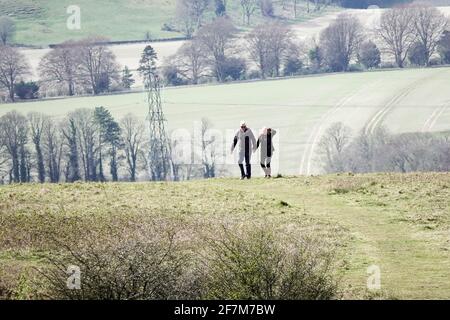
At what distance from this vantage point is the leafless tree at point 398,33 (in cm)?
16424

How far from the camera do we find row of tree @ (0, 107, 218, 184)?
351ft

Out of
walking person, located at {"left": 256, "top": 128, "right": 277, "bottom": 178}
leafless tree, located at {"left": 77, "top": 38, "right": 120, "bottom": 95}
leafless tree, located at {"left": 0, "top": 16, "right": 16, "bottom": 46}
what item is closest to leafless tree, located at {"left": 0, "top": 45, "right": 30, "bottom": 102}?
leafless tree, located at {"left": 77, "top": 38, "right": 120, "bottom": 95}

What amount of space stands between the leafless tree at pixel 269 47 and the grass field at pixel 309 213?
131 m

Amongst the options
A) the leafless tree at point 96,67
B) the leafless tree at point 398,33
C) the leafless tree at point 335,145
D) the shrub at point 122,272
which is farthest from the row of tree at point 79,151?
the shrub at point 122,272

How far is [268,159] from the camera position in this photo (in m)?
38.5

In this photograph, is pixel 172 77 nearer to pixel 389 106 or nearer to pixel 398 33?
pixel 398 33

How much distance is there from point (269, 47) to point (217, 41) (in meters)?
9.69

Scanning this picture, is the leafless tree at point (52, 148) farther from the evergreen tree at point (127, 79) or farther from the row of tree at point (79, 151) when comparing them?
the evergreen tree at point (127, 79)

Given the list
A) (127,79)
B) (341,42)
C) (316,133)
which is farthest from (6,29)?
(316,133)

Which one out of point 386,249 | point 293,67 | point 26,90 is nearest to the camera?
point 386,249

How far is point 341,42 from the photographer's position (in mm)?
168125

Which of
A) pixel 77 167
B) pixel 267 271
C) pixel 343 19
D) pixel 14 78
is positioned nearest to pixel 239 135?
pixel 267 271

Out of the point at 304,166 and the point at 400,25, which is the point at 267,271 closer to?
the point at 304,166
